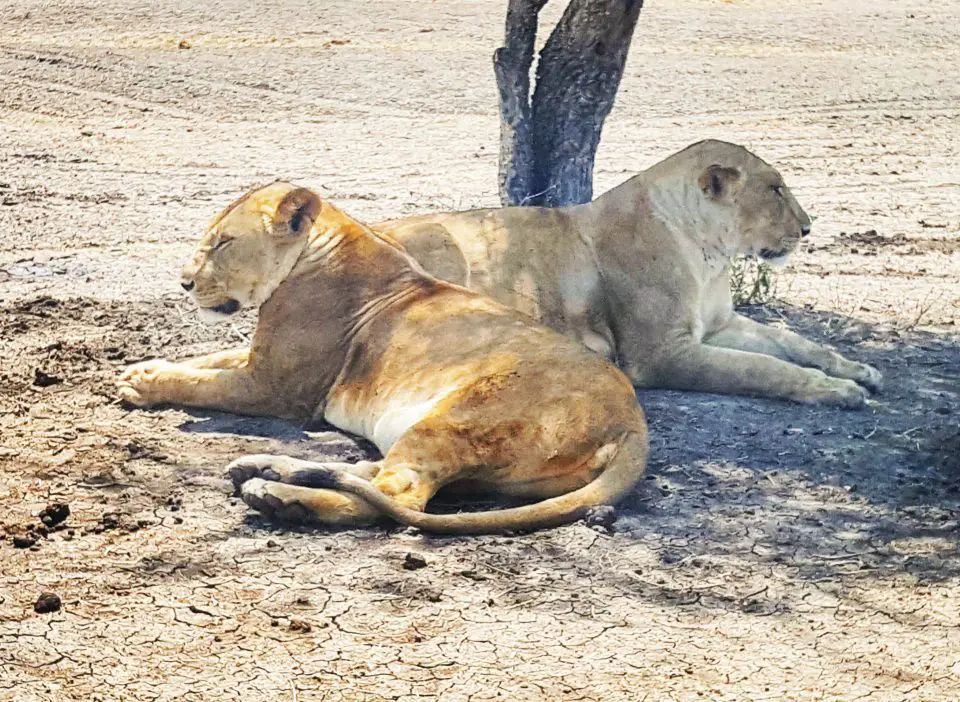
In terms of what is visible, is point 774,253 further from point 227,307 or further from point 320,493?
point 320,493

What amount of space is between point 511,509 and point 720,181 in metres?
2.42

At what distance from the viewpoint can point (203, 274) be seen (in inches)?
245

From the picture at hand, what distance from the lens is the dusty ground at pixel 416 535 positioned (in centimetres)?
429

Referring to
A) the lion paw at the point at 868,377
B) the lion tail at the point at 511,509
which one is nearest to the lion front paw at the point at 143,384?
the lion tail at the point at 511,509

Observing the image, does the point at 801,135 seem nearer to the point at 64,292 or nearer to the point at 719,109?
the point at 719,109

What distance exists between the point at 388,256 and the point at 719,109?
7.55 m

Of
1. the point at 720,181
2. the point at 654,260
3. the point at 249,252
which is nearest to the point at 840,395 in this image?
the point at 654,260

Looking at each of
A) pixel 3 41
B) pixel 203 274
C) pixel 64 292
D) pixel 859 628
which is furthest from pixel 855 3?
pixel 859 628

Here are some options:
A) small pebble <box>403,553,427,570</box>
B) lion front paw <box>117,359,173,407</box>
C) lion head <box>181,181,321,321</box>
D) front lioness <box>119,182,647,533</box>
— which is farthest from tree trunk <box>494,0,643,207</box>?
small pebble <box>403,553,427,570</box>

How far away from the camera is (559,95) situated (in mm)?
8336

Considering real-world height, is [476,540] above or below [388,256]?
below

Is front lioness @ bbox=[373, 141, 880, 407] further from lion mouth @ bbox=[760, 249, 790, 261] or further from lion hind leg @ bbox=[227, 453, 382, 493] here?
Result: lion hind leg @ bbox=[227, 453, 382, 493]

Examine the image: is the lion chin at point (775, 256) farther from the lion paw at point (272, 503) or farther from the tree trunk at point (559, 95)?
the lion paw at point (272, 503)

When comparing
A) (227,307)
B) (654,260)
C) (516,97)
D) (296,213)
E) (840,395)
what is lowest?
(840,395)
